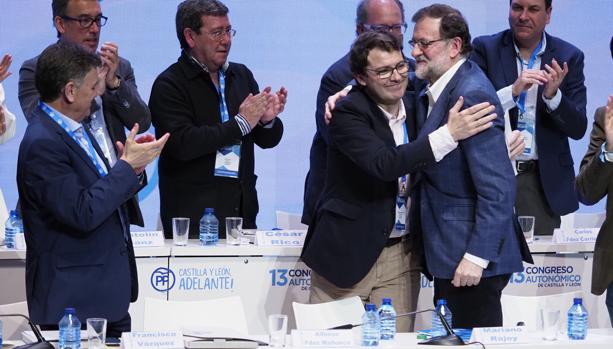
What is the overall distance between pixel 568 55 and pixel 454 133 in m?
1.91

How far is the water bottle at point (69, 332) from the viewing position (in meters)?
3.21

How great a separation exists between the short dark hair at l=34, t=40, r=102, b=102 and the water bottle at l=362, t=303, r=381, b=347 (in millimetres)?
1275

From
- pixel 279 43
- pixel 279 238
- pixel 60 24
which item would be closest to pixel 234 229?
pixel 279 238

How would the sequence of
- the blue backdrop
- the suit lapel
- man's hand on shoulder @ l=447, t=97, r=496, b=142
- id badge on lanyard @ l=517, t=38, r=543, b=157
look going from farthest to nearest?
the blue backdrop
id badge on lanyard @ l=517, t=38, r=543, b=157
man's hand on shoulder @ l=447, t=97, r=496, b=142
the suit lapel

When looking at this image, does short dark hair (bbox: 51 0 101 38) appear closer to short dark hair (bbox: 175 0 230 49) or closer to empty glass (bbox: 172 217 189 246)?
short dark hair (bbox: 175 0 230 49)

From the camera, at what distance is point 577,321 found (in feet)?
11.5

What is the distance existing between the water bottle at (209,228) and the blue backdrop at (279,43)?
171 centimetres

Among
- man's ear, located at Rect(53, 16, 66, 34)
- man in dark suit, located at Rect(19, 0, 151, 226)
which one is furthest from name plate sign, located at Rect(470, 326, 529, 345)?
man's ear, located at Rect(53, 16, 66, 34)

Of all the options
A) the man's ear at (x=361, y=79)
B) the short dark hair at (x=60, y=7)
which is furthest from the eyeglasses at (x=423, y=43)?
the short dark hair at (x=60, y=7)

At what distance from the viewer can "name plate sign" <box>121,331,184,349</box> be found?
3227 millimetres

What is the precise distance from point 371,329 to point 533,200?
7.25 ft

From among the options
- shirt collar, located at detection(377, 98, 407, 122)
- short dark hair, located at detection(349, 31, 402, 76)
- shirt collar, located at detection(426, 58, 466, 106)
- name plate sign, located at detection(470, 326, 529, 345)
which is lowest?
name plate sign, located at detection(470, 326, 529, 345)

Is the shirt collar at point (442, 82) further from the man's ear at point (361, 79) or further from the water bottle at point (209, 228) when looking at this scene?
the water bottle at point (209, 228)

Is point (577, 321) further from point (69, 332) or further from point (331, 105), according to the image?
point (69, 332)
